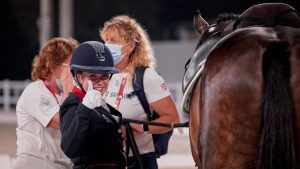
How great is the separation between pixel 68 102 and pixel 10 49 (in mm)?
32042

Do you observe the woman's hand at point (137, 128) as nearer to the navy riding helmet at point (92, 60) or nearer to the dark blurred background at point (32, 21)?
the navy riding helmet at point (92, 60)

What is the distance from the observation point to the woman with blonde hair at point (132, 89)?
6.13 m

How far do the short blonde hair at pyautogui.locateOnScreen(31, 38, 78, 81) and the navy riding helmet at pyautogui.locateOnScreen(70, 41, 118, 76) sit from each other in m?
0.92

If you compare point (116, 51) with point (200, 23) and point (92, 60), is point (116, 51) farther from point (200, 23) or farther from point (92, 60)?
point (92, 60)

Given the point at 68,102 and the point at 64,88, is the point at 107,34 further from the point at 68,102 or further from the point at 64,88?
the point at 68,102

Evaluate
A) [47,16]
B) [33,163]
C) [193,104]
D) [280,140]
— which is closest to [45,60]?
[33,163]

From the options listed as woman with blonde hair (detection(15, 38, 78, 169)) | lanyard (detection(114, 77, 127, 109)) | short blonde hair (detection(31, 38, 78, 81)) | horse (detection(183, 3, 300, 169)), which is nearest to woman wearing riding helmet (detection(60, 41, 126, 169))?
horse (detection(183, 3, 300, 169))

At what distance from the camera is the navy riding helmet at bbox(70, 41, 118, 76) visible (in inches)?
180

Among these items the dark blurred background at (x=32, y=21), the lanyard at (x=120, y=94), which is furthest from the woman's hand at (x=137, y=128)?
the dark blurred background at (x=32, y=21)

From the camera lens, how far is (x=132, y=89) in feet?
20.2

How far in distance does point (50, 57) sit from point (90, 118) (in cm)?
122

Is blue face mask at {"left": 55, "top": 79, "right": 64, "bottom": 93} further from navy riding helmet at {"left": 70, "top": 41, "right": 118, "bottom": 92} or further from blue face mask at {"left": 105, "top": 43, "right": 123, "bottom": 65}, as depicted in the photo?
navy riding helmet at {"left": 70, "top": 41, "right": 118, "bottom": 92}

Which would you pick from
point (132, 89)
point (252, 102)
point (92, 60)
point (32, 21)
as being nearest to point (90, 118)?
point (92, 60)

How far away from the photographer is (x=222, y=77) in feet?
14.5
